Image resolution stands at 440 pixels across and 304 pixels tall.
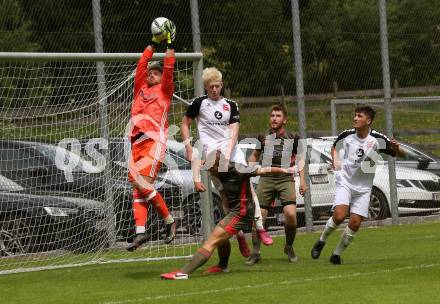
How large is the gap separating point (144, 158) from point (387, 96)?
9.04m

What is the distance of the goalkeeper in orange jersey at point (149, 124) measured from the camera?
1277 centimetres

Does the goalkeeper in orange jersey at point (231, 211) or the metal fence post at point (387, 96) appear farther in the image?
the metal fence post at point (387, 96)

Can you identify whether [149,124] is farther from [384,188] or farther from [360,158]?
[384,188]

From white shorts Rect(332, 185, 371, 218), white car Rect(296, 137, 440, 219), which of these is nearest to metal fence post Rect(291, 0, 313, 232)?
white car Rect(296, 137, 440, 219)

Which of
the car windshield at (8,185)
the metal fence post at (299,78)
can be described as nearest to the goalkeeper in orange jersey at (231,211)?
the car windshield at (8,185)

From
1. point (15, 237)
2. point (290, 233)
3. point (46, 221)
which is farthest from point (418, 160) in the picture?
point (15, 237)

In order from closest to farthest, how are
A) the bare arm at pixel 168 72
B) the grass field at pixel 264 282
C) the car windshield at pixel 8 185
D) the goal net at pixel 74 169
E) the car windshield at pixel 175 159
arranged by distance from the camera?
the grass field at pixel 264 282 < the bare arm at pixel 168 72 < the car windshield at pixel 8 185 < the goal net at pixel 74 169 < the car windshield at pixel 175 159

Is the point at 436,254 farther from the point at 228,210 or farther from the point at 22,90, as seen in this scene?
the point at 22,90

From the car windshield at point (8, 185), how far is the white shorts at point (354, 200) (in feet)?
12.8

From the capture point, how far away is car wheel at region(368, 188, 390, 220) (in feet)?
69.3

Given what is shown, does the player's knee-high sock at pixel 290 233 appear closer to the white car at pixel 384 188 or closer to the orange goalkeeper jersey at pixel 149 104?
the orange goalkeeper jersey at pixel 149 104

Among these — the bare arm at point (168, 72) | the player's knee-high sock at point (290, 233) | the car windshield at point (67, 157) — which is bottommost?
the player's knee-high sock at point (290, 233)

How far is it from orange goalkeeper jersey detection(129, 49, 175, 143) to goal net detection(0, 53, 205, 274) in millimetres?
924

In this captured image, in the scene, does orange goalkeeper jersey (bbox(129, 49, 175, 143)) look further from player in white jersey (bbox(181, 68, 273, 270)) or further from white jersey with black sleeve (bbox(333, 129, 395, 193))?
white jersey with black sleeve (bbox(333, 129, 395, 193))
